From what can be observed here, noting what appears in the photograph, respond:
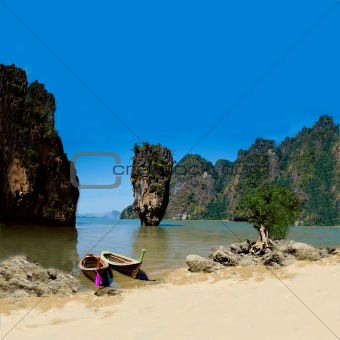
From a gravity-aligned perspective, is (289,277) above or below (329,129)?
below

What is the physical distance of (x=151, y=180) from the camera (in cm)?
6356

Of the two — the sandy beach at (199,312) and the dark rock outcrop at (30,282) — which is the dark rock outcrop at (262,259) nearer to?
the sandy beach at (199,312)

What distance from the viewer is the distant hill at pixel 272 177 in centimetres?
11338

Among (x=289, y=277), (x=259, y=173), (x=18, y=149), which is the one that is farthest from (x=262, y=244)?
(x=259, y=173)

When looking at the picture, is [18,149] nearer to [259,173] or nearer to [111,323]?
[111,323]

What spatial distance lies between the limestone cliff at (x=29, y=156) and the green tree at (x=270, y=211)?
33447 mm

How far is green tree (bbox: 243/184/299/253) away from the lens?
19.2m

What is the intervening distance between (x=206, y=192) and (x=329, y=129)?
2401 inches

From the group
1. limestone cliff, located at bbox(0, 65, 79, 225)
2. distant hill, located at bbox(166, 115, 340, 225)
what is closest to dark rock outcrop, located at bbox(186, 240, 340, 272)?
limestone cliff, located at bbox(0, 65, 79, 225)

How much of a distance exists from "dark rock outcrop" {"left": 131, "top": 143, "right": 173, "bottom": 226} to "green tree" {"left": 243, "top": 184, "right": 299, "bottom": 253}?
139ft

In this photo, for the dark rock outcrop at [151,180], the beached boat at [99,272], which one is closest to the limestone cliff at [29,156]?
the dark rock outcrop at [151,180]

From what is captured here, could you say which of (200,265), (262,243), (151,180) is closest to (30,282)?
(200,265)

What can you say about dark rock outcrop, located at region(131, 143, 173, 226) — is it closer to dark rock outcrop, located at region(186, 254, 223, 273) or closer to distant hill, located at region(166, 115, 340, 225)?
distant hill, located at region(166, 115, 340, 225)

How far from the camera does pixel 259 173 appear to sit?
134 meters
